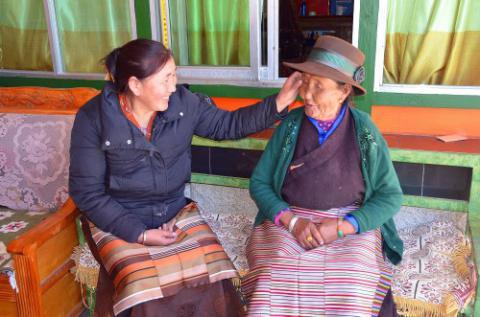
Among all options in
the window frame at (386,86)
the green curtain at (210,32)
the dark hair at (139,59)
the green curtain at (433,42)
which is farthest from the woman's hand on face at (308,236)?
the green curtain at (210,32)

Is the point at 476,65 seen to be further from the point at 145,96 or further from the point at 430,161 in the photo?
the point at 145,96

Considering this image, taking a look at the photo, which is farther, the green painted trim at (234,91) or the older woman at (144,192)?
the green painted trim at (234,91)

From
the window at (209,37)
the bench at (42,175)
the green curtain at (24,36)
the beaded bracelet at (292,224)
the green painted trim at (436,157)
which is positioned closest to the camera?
the beaded bracelet at (292,224)

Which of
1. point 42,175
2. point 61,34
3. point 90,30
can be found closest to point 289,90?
point 42,175

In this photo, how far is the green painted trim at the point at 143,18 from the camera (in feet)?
9.48

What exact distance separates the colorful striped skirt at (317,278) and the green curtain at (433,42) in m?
1.00

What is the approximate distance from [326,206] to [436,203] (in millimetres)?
693

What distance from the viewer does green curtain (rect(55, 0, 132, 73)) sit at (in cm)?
310

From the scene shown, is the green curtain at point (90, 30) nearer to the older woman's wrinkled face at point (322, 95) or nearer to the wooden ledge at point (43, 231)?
Answer: the wooden ledge at point (43, 231)

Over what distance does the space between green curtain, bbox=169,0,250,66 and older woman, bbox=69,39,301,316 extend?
0.84 metres

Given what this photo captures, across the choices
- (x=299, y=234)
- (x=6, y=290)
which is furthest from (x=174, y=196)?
(x=6, y=290)

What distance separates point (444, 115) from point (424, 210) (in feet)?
1.60

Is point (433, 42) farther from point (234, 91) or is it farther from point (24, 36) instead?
point (24, 36)

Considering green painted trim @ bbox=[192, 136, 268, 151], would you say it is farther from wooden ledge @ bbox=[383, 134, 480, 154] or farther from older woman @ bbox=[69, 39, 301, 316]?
wooden ledge @ bbox=[383, 134, 480, 154]
